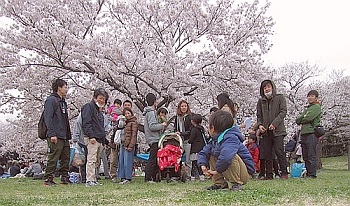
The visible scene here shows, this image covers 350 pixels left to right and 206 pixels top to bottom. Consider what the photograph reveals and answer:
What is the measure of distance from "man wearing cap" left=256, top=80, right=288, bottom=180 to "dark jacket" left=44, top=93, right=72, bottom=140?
3.13 meters

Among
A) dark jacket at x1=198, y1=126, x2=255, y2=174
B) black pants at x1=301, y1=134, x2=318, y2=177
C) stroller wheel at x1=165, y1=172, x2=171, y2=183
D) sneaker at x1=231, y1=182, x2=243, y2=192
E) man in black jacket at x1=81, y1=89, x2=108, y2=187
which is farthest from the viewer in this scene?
black pants at x1=301, y1=134, x2=318, y2=177

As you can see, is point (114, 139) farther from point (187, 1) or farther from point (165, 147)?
point (187, 1)

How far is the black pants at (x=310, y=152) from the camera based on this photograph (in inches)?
286

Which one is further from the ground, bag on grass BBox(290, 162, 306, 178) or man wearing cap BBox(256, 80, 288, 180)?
man wearing cap BBox(256, 80, 288, 180)

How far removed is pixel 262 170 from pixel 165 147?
1.73 meters

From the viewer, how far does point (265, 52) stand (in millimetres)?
13141

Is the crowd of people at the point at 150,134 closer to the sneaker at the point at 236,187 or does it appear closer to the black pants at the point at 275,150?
the black pants at the point at 275,150

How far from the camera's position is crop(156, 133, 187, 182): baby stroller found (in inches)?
275

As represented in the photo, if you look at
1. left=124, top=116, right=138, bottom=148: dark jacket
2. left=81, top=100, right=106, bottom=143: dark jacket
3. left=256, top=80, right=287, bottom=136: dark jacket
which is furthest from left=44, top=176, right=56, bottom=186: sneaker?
left=256, top=80, right=287, bottom=136: dark jacket

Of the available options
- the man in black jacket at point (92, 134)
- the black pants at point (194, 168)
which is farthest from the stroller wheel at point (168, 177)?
the man in black jacket at point (92, 134)

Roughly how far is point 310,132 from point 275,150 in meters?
0.70

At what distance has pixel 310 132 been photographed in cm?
730

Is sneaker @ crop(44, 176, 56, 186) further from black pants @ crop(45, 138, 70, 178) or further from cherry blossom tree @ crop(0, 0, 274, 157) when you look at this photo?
cherry blossom tree @ crop(0, 0, 274, 157)

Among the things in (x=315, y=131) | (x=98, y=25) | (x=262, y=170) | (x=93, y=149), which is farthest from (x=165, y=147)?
(x=98, y=25)
